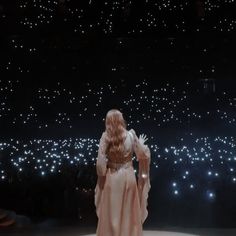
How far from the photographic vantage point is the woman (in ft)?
10.9

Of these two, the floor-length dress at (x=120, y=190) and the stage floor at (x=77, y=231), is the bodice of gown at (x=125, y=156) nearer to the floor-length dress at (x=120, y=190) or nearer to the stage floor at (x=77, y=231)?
the floor-length dress at (x=120, y=190)

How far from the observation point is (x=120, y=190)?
3.35 m

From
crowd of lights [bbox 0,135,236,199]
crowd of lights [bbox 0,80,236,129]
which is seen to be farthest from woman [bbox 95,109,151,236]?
crowd of lights [bbox 0,80,236,129]

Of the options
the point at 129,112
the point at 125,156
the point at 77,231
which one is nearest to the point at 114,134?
the point at 125,156

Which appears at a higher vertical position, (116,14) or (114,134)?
(116,14)

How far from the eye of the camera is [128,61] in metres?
6.11

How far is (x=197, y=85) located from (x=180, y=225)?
1.90 metres

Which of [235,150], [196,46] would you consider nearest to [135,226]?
[235,150]

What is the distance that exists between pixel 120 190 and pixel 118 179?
0.08 metres

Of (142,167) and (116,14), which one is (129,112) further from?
(142,167)

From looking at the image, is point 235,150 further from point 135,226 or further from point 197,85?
point 135,226

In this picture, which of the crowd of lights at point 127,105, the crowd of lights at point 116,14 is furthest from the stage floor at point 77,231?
the crowd of lights at point 116,14

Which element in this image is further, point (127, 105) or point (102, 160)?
point (127, 105)

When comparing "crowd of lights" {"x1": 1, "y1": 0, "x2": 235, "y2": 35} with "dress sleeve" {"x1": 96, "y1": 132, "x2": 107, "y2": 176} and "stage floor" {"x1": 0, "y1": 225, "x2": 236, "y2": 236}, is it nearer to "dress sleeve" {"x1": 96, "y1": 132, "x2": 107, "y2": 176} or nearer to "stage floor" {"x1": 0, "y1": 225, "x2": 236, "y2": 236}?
"stage floor" {"x1": 0, "y1": 225, "x2": 236, "y2": 236}
